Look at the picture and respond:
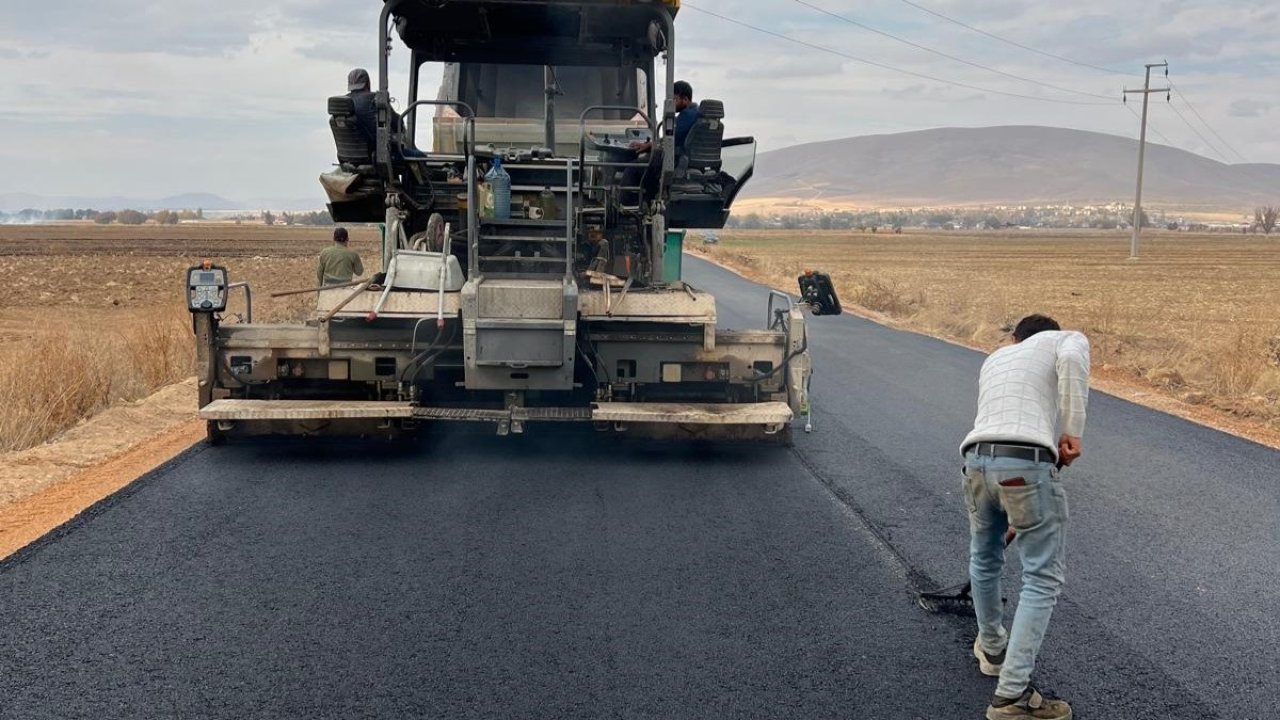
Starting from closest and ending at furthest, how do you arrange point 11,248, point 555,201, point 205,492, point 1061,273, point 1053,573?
point 1053,573
point 205,492
point 555,201
point 1061,273
point 11,248

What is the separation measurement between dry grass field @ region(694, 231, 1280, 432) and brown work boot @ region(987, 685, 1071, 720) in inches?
348

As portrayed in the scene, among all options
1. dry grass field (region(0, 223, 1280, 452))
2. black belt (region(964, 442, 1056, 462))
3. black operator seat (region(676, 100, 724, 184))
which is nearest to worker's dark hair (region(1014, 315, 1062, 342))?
black belt (region(964, 442, 1056, 462))

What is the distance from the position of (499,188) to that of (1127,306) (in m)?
24.6

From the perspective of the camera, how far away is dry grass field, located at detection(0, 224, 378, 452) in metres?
11.1

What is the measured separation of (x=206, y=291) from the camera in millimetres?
8648

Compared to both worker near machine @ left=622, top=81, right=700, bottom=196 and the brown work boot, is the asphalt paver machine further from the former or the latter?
the brown work boot

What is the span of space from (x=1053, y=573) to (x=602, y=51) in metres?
6.51

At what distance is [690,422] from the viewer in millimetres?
8570

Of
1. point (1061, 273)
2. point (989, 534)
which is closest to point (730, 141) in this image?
point (989, 534)

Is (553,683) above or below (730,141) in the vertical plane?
below

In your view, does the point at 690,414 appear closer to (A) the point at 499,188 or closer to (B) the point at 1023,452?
(A) the point at 499,188

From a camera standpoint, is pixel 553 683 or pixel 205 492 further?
pixel 205 492

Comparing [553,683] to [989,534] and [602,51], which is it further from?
[602,51]

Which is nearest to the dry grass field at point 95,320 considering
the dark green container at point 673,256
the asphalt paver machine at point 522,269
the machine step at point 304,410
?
the machine step at point 304,410
